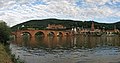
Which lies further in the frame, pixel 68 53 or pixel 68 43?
pixel 68 43

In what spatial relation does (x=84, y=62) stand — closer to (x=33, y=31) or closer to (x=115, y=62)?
(x=115, y=62)

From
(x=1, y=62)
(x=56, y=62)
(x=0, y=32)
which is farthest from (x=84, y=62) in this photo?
(x=0, y=32)

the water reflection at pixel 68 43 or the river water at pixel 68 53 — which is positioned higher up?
the river water at pixel 68 53

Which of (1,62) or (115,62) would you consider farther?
(115,62)

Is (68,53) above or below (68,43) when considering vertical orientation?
above

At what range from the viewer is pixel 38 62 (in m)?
42.9

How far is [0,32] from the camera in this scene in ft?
228

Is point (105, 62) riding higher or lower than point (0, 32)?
lower

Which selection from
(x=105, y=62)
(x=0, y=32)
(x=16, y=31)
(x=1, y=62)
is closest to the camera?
(x=1, y=62)

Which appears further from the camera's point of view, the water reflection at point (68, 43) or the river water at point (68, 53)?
the water reflection at point (68, 43)

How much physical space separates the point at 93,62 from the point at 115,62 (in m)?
3.26

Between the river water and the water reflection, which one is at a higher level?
the river water

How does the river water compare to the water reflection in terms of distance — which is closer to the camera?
the river water

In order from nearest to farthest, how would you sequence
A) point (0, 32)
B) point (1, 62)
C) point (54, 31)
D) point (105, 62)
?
1. point (1, 62)
2. point (105, 62)
3. point (0, 32)
4. point (54, 31)
